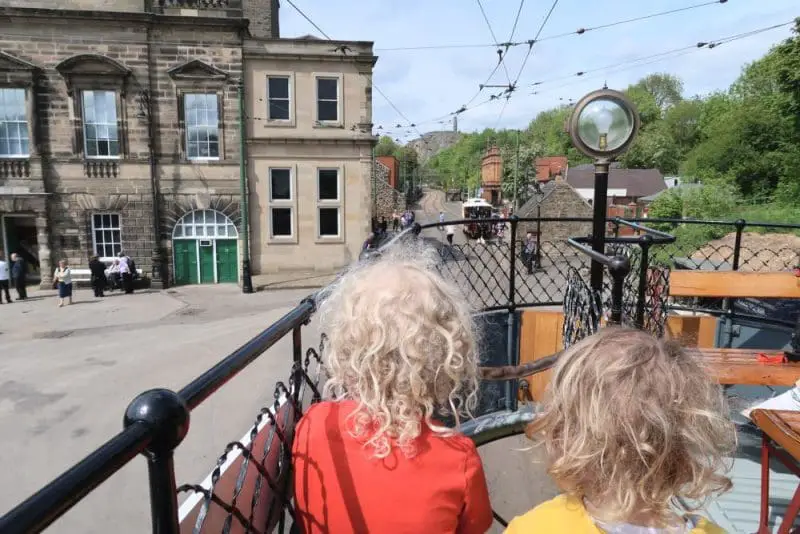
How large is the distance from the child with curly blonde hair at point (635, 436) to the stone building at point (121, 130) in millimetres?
20775

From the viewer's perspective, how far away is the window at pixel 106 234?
66.5 feet

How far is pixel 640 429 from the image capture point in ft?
4.08

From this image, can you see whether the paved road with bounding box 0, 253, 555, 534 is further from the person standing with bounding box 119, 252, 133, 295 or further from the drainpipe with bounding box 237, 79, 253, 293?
the drainpipe with bounding box 237, 79, 253, 293

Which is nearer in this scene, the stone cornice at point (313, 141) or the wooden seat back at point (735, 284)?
the wooden seat back at point (735, 284)

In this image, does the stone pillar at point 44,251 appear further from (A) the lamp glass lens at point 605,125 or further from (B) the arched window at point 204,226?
(A) the lamp glass lens at point 605,125

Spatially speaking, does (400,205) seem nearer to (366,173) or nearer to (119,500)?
(366,173)

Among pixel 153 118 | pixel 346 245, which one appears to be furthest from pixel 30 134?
pixel 346 245

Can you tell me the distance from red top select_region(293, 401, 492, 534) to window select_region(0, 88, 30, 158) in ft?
75.1

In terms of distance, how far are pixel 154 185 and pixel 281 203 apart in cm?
475

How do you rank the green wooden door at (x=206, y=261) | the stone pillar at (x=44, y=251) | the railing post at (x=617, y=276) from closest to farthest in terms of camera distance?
the railing post at (x=617, y=276), the stone pillar at (x=44, y=251), the green wooden door at (x=206, y=261)

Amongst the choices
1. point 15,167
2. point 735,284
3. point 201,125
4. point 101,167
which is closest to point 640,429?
point 735,284

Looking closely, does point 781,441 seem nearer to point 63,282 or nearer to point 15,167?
point 63,282

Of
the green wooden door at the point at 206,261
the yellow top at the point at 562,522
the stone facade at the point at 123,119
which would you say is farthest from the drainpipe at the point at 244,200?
the yellow top at the point at 562,522

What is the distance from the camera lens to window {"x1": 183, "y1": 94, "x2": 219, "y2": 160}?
66.2 feet
